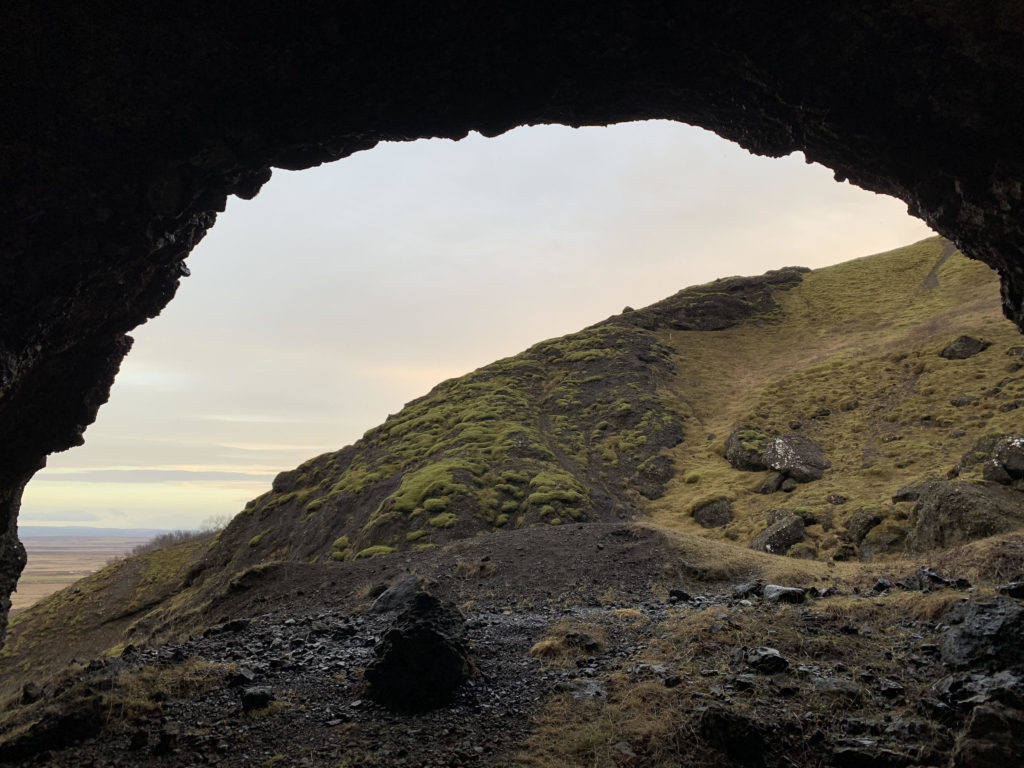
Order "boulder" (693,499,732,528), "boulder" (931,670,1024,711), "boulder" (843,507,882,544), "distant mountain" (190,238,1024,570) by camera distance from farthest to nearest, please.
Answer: "boulder" (693,499,732,528) → "distant mountain" (190,238,1024,570) → "boulder" (843,507,882,544) → "boulder" (931,670,1024,711)

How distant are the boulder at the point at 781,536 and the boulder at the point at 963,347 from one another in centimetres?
2641

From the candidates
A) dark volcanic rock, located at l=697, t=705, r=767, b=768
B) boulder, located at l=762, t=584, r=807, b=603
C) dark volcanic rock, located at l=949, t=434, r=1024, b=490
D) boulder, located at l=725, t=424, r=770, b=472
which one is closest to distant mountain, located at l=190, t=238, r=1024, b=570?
boulder, located at l=725, t=424, r=770, b=472

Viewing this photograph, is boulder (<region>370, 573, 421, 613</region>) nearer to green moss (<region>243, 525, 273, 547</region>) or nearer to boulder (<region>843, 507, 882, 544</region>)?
boulder (<region>843, 507, 882, 544</region>)

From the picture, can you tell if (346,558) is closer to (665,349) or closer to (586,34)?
(586,34)

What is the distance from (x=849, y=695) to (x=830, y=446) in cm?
3460

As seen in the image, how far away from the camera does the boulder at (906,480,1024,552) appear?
20578 mm

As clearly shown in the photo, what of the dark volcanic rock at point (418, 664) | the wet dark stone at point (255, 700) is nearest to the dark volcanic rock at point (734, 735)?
the dark volcanic rock at point (418, 664)

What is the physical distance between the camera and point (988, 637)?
8.77m

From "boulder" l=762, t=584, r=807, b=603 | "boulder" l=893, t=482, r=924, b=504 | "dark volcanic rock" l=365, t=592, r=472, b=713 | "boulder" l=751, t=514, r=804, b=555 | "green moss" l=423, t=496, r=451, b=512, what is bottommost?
"boulder" l=751, t=514, r=804, b=555

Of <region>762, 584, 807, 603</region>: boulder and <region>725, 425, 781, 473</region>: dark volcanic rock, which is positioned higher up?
<region>725, 425, 781, 473</region>: dark volcanic rock

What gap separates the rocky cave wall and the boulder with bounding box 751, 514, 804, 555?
20.6 m

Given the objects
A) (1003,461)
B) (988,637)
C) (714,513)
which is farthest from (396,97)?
(714,513)

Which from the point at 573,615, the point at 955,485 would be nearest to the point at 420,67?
the point at 573,615

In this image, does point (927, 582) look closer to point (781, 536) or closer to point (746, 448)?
point (781, 536)
